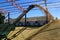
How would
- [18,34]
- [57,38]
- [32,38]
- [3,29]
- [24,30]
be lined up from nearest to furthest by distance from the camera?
1. [57,38]
2. [32,38]
3. [3,29]
4. [18,34]
5. [24,30]

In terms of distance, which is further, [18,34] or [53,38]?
[18,34]

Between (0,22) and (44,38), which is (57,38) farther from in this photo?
(0,22)

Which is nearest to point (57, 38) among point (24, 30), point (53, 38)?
point (53, 38)

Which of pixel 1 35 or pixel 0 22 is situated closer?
pixel 1 35

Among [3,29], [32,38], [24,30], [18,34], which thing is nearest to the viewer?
[32,38]

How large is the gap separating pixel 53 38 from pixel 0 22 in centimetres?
528

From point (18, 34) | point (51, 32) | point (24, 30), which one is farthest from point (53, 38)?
point (24, 30)

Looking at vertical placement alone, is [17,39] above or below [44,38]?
below

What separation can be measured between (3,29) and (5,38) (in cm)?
85

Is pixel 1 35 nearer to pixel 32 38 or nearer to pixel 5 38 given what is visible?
pixel 5 38

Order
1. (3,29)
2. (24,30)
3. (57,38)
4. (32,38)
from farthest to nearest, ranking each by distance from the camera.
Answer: (24,30), (3,29), (32,38), (57,38)

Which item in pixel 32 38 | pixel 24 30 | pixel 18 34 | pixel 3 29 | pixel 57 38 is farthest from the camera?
pixel 24 30

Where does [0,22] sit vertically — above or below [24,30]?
above

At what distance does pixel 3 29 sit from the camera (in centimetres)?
1079
